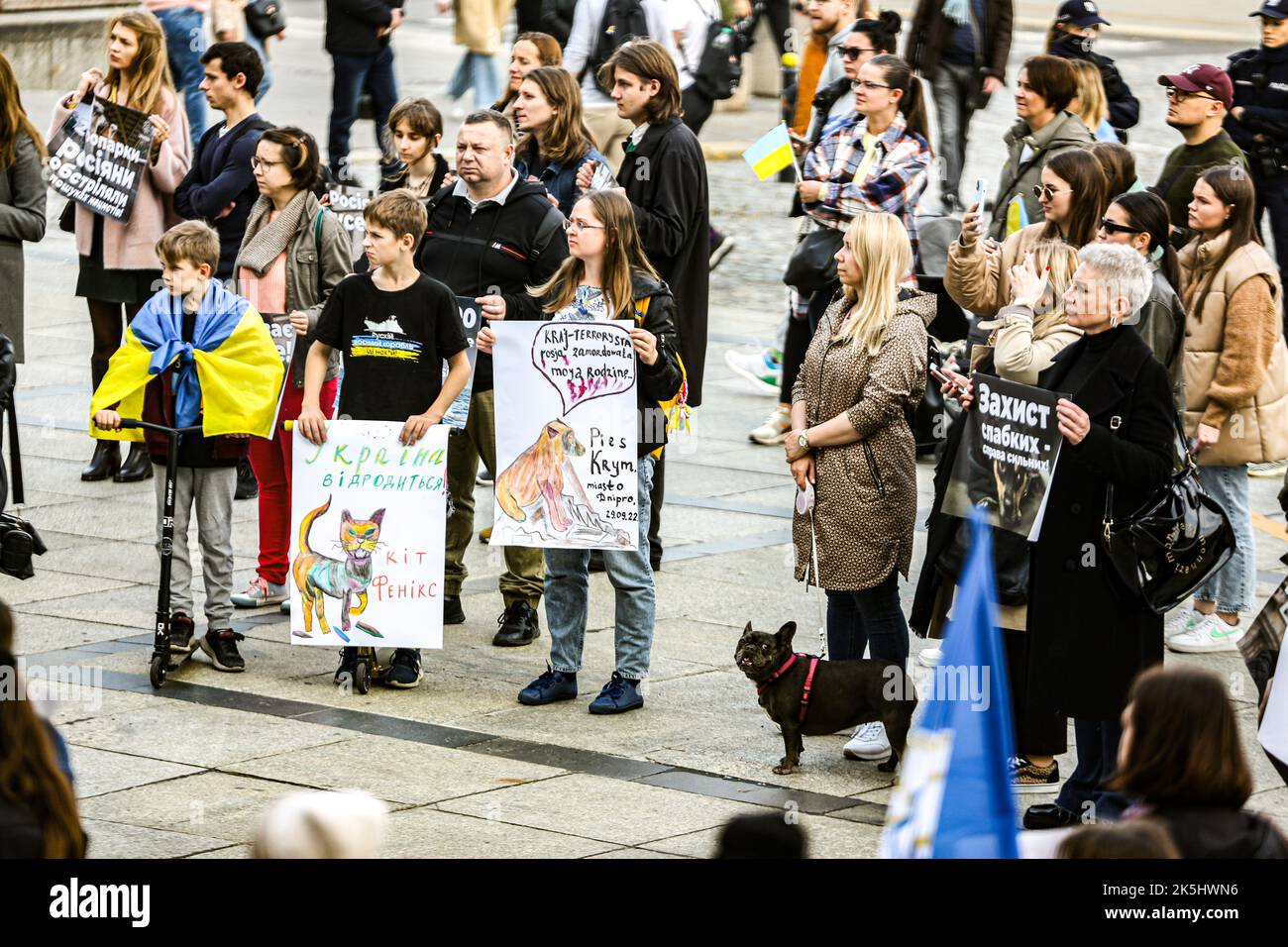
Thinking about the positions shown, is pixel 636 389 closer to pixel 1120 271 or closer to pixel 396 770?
pixel 396 770

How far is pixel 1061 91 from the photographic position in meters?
9.37

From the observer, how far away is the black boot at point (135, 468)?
10680 millimetres

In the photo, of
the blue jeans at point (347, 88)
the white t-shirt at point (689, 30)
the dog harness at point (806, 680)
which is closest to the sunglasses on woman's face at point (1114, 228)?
the dog harness at point (806, 680)

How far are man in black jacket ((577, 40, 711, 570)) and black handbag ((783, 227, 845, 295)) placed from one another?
103cm

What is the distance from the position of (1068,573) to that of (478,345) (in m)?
2.57

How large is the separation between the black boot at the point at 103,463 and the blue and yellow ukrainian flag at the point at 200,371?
10.0 ft

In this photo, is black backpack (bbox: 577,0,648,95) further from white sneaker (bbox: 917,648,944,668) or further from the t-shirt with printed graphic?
white sneaker (bbox: 917,648,944,668)

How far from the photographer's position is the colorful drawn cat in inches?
300

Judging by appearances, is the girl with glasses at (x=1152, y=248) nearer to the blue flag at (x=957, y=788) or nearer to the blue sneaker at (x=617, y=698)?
the blue sneaker at (x=617, y=698)

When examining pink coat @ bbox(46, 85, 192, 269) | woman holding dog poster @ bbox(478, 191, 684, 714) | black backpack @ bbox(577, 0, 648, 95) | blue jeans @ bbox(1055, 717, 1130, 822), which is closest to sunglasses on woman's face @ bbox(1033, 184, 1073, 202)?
woman holding dog poster @ bbox(478, 191, 684, 714)

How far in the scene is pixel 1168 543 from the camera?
620 cm
